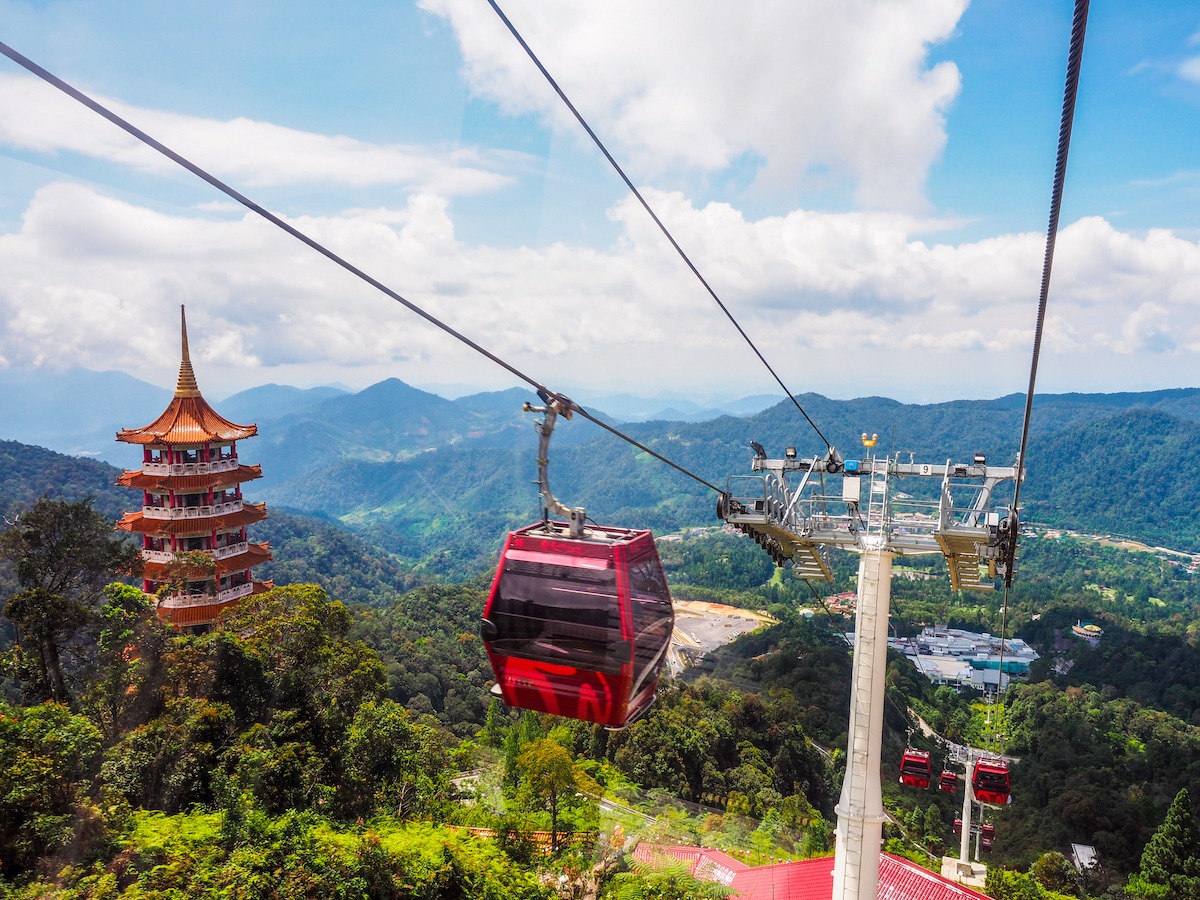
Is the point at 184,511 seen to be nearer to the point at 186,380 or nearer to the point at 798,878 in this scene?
the point at 186,380

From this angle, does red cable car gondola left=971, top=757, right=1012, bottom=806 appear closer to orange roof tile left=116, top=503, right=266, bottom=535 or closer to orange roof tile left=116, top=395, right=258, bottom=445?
orange roof tile left=116, top=503, right=266, bottom=535

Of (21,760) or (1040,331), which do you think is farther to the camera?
(21,760)

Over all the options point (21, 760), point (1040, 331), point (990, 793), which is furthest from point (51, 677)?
point (990, 793)

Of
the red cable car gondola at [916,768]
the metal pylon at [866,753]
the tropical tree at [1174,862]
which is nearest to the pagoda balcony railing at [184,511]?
the metal pylon at [866,753]

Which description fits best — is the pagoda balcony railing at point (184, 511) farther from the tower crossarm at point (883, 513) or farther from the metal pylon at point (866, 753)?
the metal pylon at point (866, 753)

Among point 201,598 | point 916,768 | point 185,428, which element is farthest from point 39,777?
point 916,768

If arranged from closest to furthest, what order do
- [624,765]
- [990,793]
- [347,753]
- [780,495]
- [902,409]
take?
[780,495] < [347,753] < [990,793] < [624,765] < [902,409]

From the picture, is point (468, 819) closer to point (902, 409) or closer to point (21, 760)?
point (21, 760)
